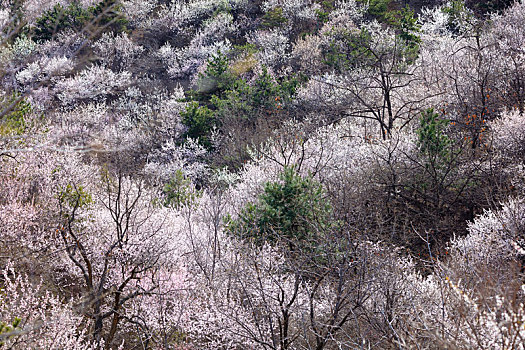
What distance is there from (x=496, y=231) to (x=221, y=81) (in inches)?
826

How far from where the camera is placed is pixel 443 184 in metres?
12.7

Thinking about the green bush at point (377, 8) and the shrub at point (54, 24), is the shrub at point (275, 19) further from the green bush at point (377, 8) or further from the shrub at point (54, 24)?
the shrub at point (54, 24)

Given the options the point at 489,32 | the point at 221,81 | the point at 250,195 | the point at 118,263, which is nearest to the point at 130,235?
the point at 118,263

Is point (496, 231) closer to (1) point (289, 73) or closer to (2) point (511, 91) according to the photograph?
(2) point (511, 91)

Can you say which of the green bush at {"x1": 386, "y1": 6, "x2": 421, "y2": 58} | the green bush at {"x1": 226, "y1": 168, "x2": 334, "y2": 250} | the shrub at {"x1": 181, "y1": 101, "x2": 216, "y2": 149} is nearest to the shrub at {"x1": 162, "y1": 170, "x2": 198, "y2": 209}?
the green bush at {"x1": 226, "y1": 168, "x2": 334, "y2": 250}

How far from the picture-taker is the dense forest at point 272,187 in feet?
16.9

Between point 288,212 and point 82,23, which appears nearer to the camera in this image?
point 82,23

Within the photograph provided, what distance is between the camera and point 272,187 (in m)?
10.5

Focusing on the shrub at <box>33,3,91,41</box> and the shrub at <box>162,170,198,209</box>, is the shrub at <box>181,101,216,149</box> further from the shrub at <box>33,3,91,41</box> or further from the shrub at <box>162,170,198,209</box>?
the shrub at <box>33,3,91,41</box>

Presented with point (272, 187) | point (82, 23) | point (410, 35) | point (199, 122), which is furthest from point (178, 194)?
point (410, 35)

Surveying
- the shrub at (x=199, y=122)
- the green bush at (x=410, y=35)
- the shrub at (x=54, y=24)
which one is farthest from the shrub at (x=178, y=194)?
the green bush at (x=410, y=35)

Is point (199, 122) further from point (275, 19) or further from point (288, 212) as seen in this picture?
point (275, 19)

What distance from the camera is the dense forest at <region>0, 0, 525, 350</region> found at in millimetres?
5139

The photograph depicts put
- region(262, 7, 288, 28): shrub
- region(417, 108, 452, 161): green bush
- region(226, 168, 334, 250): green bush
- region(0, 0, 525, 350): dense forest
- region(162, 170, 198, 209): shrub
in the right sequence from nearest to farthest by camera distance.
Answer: region(0, 0, 525, 350): dense forest → region(226, 168, 334, 250): green bush → region(417, 108, 452, 161): green bush → region(162, 170, 198, 209): shrub → region(262, 7, 288, 28): shrub
